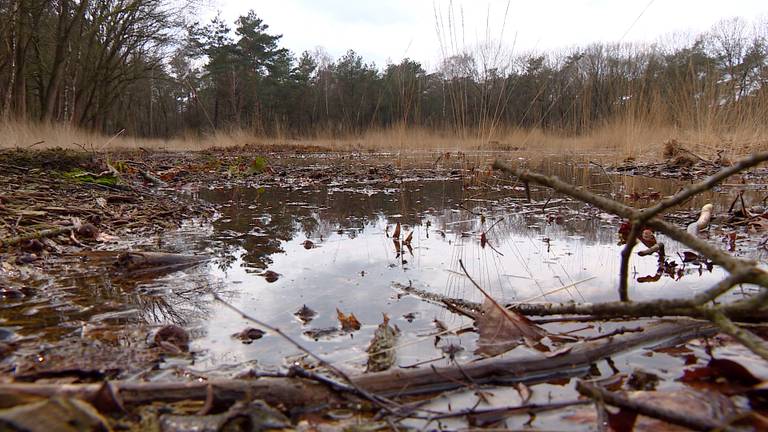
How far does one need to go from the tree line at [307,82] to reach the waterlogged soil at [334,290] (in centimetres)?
287

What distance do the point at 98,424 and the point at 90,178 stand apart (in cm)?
398

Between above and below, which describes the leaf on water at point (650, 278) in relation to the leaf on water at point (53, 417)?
below

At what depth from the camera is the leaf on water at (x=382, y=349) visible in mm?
1031

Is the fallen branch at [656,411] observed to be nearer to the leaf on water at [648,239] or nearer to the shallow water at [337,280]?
the shallow water at [337,280]

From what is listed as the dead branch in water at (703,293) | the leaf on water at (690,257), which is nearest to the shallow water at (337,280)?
the leaf on water at (690,257)

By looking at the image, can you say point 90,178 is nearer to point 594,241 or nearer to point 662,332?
point 594,241

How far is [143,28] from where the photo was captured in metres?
18.3

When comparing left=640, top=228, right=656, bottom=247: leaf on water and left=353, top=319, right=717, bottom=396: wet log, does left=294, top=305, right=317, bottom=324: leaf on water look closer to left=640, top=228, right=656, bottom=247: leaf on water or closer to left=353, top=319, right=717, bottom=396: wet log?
left=353, top=319, right=717, bottom=396: wet log

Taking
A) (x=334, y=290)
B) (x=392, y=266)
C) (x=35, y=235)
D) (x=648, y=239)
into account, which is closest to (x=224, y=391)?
(x=334, y=290)

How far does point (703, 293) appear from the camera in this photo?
0.78m

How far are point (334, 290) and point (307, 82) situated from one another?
116 ft

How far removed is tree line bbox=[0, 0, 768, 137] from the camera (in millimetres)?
7055

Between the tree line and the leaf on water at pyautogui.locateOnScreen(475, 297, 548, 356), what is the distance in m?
4.30

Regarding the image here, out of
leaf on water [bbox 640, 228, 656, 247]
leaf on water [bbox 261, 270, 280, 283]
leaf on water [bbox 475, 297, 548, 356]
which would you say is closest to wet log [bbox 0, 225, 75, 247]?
leaf on water [bbox 261, 270, 280, 283]
